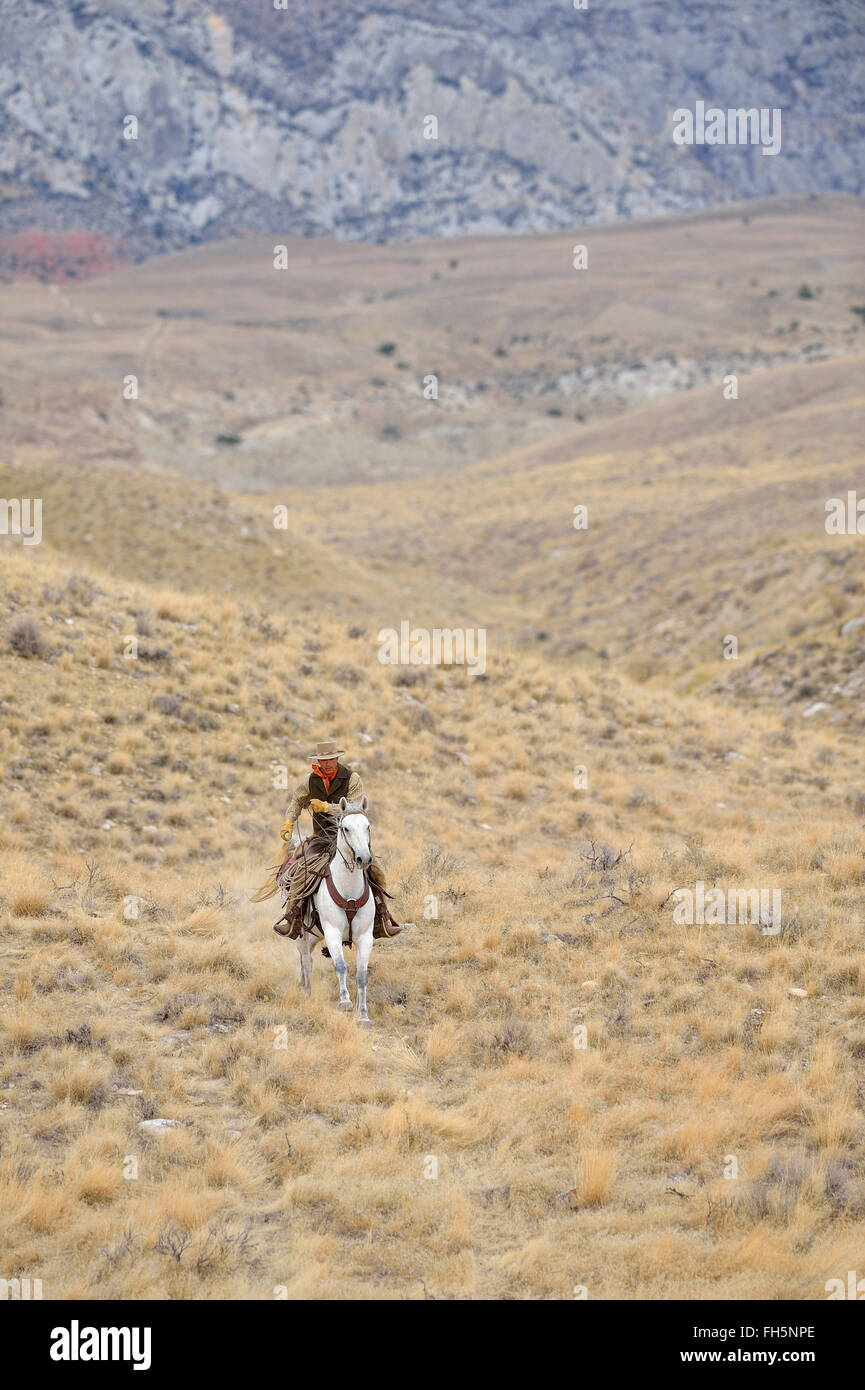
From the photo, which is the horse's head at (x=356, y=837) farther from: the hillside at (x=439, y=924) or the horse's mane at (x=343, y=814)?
the hillside at (x=439, y=924)

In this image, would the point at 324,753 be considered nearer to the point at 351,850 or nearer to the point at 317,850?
the point at 317,850

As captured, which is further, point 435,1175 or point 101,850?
point 101,850

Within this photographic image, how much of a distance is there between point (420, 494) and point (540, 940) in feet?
174

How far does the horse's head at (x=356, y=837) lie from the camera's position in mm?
8562

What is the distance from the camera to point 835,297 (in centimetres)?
9919

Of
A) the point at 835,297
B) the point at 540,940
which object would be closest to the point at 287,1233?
the point at 540,940

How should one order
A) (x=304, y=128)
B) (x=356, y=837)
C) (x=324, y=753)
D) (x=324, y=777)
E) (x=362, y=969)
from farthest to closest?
1. (x=304, y=128)
2. (x=324, y=777)
3. (x=324, y=753)
4. (x=362, y=969)
5. (x=356, y=837)

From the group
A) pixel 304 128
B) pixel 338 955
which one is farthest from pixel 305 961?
pixel 304 128

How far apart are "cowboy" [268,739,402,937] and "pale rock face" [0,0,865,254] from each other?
17444 centimetres

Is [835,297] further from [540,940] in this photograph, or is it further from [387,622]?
[540,940]

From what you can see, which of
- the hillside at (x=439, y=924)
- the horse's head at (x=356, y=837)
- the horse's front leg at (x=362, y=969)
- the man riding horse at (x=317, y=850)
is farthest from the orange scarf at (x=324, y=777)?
the hillside at (x=439, y=924)

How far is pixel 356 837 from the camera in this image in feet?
28.2

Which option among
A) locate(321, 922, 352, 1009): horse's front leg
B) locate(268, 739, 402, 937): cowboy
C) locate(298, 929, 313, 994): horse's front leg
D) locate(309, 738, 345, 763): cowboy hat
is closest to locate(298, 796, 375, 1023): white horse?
locate(321, 922, 352, 1009): horse's front leg

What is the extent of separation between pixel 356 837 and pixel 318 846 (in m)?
1.24
